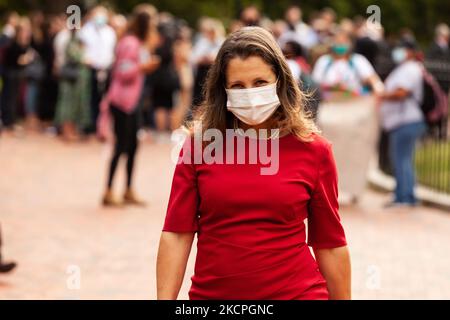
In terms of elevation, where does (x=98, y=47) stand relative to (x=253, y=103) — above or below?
above

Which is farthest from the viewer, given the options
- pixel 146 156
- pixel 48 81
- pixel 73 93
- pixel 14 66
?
pixel 48 81

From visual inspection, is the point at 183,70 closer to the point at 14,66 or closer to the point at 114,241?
the point at 14,66

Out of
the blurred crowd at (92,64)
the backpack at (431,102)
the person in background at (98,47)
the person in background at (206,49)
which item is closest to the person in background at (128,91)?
the backpack at (431,102)

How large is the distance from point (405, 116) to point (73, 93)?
8253 millimetres

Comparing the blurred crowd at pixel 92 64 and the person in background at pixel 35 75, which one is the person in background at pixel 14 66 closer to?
the blurred crowd at pixel 92 64

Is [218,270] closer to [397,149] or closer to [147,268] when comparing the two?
[147,268]

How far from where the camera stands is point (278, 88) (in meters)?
4.16

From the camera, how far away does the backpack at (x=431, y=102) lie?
13.6 meters

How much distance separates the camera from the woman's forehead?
4.06 meters

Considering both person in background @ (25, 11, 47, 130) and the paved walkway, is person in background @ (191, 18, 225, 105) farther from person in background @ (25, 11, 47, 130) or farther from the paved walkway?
the paved walkway

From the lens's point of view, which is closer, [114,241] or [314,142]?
[314,142]

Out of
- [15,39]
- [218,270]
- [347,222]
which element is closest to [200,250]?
[218,270]

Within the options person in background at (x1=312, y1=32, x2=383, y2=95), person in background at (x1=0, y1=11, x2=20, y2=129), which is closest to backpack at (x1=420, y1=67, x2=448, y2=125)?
person in background at (x1=312, y1=32, x2=383, y2=95)

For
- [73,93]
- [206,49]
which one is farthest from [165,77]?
[73,93]
